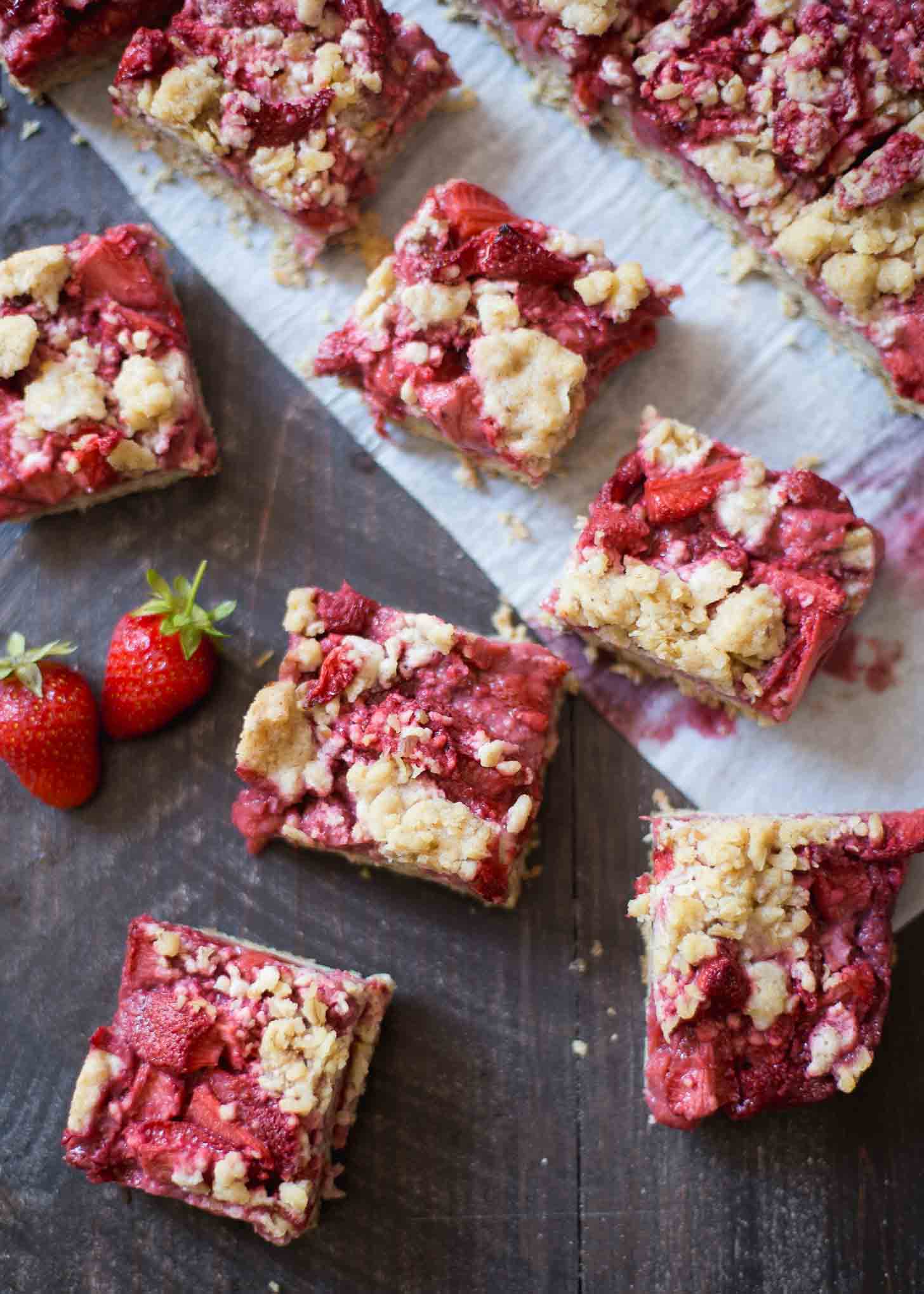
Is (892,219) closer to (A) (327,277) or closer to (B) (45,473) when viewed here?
(A) (327,277)

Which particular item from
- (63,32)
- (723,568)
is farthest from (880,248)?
(63,32)

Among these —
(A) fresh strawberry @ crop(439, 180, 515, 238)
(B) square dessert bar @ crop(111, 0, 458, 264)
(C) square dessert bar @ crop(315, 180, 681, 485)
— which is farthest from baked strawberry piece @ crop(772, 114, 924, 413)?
(B) square dessert bar @ crop(111, 0, 458, 264)

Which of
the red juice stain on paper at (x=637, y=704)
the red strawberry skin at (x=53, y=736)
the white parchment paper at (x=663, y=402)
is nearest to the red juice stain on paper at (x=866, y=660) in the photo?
the white parchment paper at (x=663, y=402)

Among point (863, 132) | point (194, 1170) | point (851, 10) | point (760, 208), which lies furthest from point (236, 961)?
point (851, 10)

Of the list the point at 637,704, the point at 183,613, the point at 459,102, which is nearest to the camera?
the point at 183,613

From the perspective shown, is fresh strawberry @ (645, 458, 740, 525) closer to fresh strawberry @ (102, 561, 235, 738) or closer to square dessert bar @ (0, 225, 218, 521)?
fresh strawberry @ (102, 561, 235, 738)

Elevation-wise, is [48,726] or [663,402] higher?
[663,402]

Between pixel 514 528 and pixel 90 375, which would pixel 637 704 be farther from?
pixel 90 375
